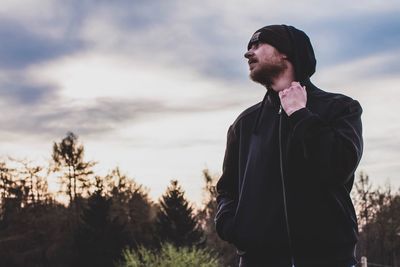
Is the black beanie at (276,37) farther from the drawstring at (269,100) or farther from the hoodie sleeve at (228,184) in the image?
the hoodie sleeve at (228,184)

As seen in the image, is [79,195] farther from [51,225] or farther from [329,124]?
[329,124]

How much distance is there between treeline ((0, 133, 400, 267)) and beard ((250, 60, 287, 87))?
3143cm

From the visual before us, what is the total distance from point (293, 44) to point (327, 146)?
43 cm

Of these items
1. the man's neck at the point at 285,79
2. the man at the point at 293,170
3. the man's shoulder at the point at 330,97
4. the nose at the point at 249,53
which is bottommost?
the man at the point at 293,170

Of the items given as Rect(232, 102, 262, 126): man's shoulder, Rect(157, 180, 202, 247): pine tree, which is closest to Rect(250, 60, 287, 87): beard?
Rect(232, 102, 262, 126): man's shoulder

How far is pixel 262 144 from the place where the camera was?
206 cm

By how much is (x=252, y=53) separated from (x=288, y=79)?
15 centimetres

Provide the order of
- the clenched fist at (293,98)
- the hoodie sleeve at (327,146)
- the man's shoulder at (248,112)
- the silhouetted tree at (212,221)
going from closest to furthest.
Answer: the hoodie sleeve at (327,146), the clenched fist at (293,98), the man's shoulder at (248,112), the silhouetted tree at (212,221)

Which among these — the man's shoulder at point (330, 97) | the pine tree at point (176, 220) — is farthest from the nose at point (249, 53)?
the pine tree at point (176, 220)

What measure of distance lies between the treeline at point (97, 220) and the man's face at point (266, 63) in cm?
3143

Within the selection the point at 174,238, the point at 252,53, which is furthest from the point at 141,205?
the point at 252,53

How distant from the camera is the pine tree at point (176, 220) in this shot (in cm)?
3984

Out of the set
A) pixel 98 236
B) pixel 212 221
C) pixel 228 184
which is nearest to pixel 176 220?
pixel 212 221

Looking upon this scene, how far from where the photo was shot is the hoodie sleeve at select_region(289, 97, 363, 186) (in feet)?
6.15
